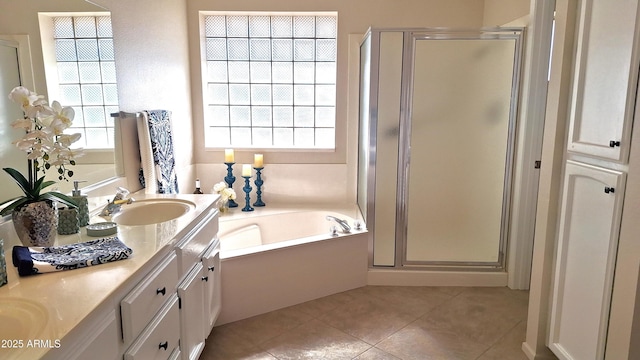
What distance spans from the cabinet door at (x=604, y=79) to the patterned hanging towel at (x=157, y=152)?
2263 millimetres

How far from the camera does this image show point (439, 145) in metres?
2.97

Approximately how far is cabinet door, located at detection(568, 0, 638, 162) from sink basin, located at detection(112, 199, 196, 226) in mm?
1837

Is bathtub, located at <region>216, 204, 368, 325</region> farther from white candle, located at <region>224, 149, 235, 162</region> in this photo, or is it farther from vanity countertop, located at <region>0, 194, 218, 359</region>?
vanity countertop, located at <region>0, 194, 218, 359</region>

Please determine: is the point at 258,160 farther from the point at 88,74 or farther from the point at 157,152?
the point at 88,74

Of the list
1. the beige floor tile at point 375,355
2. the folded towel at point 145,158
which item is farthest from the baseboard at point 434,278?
the folded towel at point 145,158

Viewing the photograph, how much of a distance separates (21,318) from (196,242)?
91 cm

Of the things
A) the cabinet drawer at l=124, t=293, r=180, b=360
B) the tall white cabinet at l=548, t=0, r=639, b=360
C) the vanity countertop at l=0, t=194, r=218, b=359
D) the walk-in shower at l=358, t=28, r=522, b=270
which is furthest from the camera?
the walk-in shower at l=358, t=28, r=522, b=270

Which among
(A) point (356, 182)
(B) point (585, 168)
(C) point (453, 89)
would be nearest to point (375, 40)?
(C) point (453, 89)

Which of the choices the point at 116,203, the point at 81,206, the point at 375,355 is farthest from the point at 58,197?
the point at 375,355

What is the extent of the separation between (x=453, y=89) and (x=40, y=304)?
2.70 m

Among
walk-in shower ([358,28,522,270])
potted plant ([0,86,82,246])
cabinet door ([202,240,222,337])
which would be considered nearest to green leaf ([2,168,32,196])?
potted plant ([0,86,82,246])

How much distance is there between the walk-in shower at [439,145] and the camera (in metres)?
2.86

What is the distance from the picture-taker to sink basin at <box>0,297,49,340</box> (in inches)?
36.9

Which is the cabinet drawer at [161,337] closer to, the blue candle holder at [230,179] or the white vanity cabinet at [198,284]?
the white vanity cabinet at [198,284]
